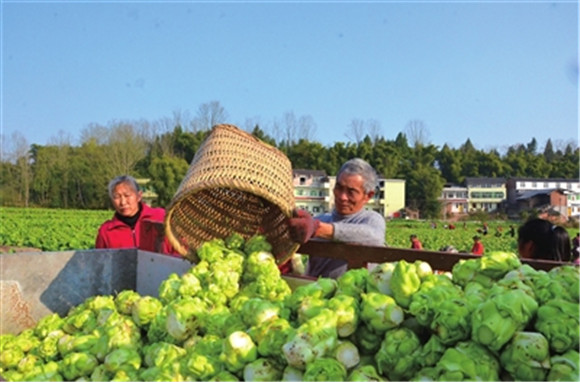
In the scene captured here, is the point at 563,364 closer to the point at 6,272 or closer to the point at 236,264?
the point at 236,264

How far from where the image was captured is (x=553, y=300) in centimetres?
172

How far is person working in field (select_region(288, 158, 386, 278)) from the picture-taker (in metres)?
3.22

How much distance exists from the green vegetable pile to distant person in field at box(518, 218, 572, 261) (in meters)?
2.20

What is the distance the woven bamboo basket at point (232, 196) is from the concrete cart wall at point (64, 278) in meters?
0.33

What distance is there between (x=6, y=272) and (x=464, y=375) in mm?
3384

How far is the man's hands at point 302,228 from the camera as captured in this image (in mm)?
3012

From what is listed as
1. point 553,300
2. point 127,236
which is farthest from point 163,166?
point 553,300

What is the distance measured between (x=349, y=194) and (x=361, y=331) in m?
1.60

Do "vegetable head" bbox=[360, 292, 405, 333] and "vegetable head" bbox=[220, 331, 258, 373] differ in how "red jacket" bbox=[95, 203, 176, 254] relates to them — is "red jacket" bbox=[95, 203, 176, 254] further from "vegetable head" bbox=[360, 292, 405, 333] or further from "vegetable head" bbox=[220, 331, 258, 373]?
"vegetable head" bbox=[360, 292, 405, 333]

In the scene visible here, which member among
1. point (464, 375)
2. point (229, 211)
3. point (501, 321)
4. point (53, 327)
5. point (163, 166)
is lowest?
point (53, 327)

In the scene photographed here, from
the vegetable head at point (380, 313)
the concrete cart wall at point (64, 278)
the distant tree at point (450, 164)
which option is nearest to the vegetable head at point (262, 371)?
the vegetable head at point (380, 313)

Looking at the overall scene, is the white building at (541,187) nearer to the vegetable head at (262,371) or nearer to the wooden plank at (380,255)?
the wooden plank at (380,255)

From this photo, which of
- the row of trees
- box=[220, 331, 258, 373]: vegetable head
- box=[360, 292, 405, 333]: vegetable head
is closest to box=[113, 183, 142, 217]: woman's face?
box=[220, 331, 258, 373]: vegetable head

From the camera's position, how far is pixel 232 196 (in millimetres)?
3773
